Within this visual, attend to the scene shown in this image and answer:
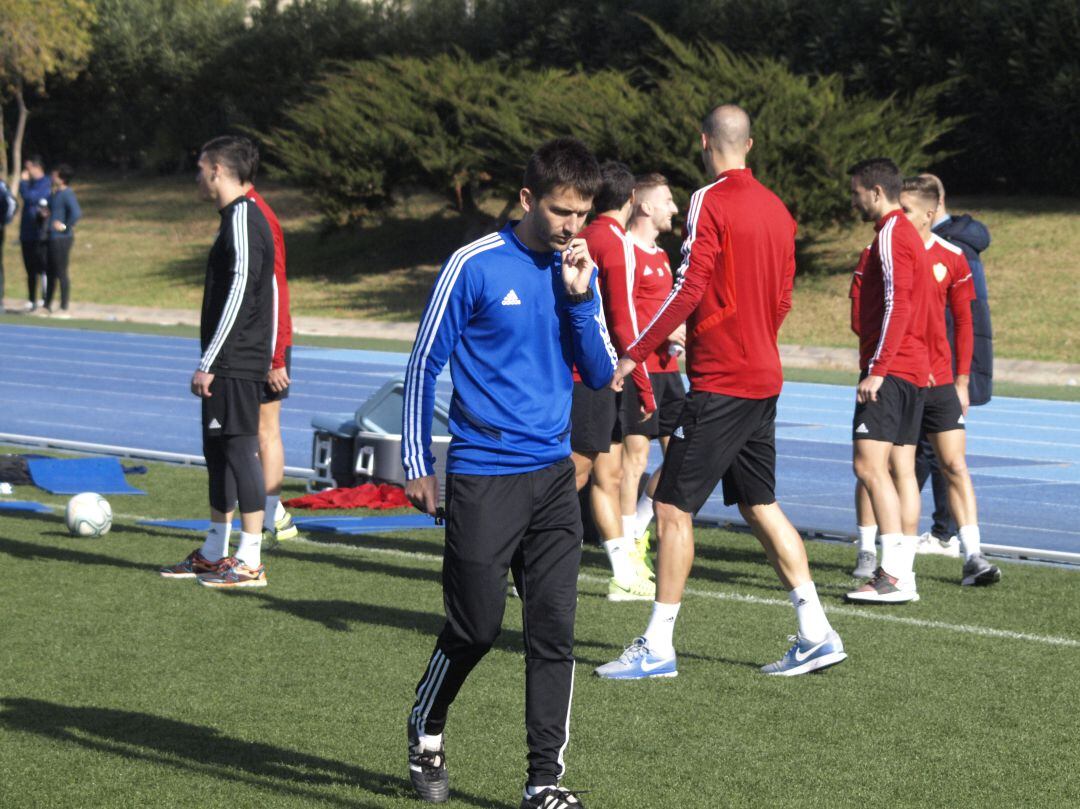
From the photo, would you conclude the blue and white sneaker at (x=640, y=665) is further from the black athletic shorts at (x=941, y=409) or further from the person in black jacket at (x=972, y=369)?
the person in black jacket at (x=972, y=369)

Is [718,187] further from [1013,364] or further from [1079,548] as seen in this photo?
[1013,364]

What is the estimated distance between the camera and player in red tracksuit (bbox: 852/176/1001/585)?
829 centimetres

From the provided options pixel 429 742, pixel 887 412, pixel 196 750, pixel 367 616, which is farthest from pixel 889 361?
pixel 196 750

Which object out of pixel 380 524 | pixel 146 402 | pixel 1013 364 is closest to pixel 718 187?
pixel 380 524

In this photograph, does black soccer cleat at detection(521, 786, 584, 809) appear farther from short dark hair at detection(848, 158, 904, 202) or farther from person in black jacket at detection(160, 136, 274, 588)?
short dark hair at detection(848, 158, 904, 202)

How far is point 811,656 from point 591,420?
5.62ft

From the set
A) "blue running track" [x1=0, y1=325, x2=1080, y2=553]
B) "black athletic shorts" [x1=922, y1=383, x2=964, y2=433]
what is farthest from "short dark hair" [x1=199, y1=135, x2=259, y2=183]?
"blue running track" [x1=0, y1=325, x2=1080, y2=553]

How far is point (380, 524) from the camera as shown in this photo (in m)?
9.66

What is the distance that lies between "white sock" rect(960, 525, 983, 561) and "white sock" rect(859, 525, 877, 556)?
1.50 ft

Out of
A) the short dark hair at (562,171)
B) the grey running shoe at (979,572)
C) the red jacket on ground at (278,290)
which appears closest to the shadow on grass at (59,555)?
the red jacket on ground at (278,290)

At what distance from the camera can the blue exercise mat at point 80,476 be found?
10.8 m

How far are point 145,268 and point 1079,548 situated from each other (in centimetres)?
2822

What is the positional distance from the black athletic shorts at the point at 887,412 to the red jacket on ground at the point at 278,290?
9.66ft

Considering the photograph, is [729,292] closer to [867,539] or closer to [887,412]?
[887,412]
